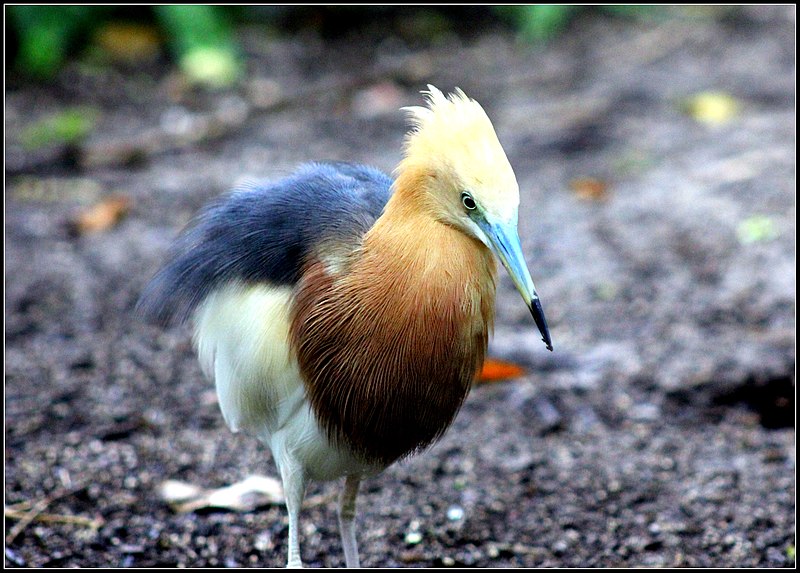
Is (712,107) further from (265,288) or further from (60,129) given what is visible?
(265,288)

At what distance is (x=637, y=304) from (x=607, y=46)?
467 centimetres

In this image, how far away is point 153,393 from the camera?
4.77 metres

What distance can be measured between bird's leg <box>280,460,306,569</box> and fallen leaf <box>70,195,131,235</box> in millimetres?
3620

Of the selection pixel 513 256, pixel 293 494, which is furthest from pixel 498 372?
pixel 513 256

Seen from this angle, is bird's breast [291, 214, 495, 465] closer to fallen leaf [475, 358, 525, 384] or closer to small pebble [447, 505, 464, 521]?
small pebble [447, 505, 464, 521]

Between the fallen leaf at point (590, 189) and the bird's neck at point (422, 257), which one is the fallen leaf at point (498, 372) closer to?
the bird's neck at point (422, 257)

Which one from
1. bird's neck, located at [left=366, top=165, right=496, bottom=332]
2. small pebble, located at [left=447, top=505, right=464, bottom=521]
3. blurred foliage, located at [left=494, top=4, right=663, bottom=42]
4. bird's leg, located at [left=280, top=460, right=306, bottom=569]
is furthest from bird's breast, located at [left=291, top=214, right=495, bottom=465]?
blurred foliage, located at [left=494, top=4, right=663, bottom=42]

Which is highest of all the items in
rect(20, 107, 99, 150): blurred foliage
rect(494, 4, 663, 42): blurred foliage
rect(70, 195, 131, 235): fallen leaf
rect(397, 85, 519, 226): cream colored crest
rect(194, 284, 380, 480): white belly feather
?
rect(494, 4, 663, 42): blurred foliage

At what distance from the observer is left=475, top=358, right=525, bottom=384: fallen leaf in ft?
16.3

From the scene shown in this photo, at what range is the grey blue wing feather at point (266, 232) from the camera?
3.09 metres

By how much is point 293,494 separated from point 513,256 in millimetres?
1274

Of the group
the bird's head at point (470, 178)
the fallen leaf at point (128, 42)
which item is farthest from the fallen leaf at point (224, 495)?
the fallen leaf at point (128, 42)

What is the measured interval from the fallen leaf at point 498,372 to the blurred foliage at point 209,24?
189 inches

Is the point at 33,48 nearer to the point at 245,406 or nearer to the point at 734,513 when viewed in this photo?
the point at 245,406
